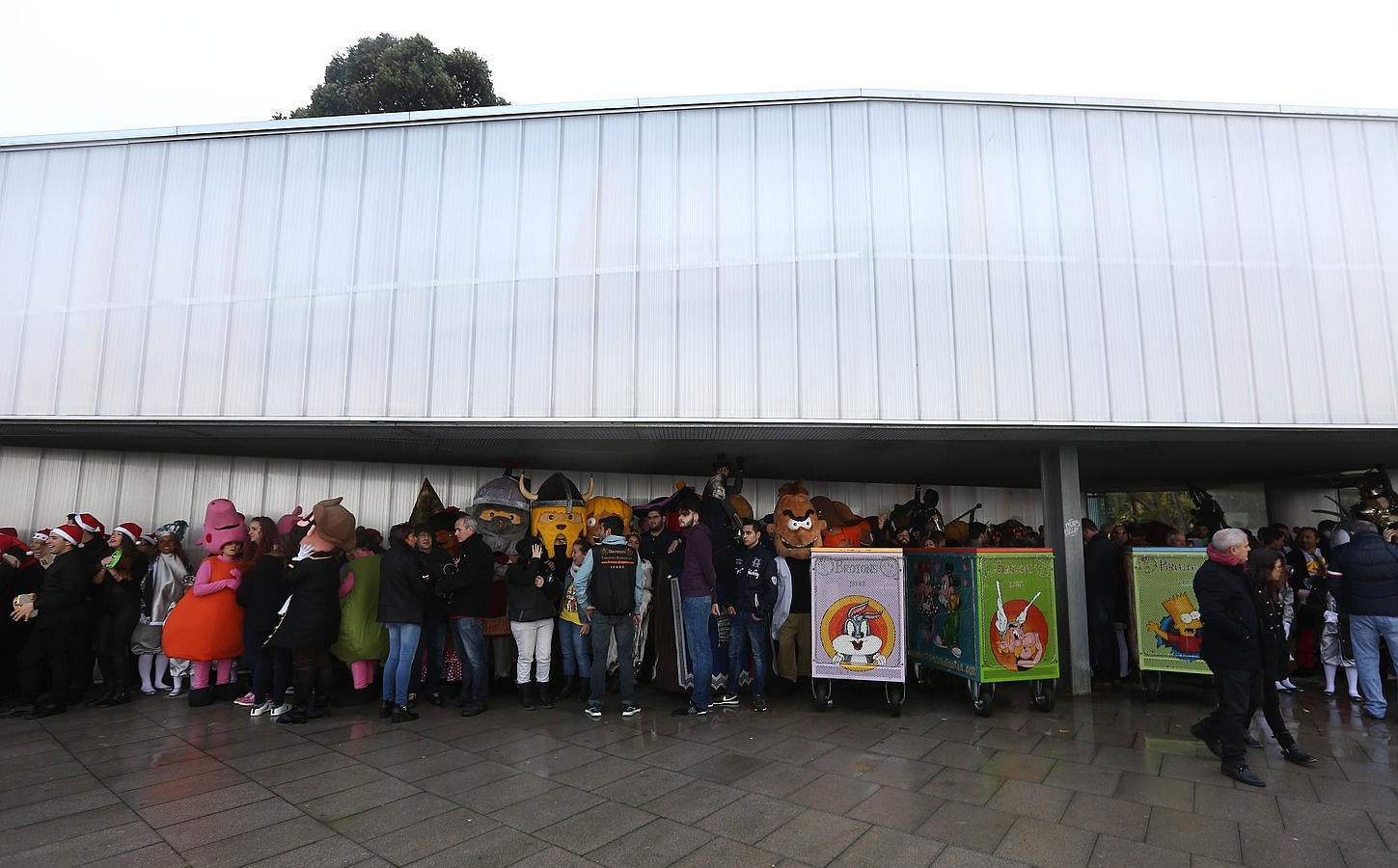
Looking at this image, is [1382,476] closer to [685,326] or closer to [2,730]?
[685,326]

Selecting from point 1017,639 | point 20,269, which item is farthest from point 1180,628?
point 20,269

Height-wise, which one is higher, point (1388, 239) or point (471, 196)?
point (471, 196)

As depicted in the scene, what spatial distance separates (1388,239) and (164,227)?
1369cm

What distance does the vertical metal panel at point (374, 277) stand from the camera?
7410 mm

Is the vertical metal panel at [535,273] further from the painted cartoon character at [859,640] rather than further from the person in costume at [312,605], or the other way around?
the painted cartoon character at [859,640]

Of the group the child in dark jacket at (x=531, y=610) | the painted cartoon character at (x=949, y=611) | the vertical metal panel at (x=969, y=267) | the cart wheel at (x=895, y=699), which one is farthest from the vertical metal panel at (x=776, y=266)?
the cart wheel at (x=895, y=699)

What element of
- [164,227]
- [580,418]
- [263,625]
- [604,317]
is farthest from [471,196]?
[263,625]

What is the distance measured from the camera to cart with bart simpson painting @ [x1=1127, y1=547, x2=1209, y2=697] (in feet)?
23.6

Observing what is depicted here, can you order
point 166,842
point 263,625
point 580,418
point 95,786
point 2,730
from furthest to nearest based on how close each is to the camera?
point 580,418
point 263,625
point 2,730
point 95,786
point 166,842

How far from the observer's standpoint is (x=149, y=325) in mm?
7688

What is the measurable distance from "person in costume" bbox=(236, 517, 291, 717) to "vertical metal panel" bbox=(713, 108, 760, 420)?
468 centimetres

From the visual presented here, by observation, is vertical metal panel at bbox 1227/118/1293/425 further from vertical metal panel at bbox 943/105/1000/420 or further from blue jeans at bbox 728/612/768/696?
blue jeans at bbox 728/612/768/696

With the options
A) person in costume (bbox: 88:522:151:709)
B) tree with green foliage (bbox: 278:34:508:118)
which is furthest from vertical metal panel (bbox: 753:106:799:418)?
tree with green foliage (bbox: 278:34:508:118)

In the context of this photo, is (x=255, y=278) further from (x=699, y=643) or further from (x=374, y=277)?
(x=699, y=643)
